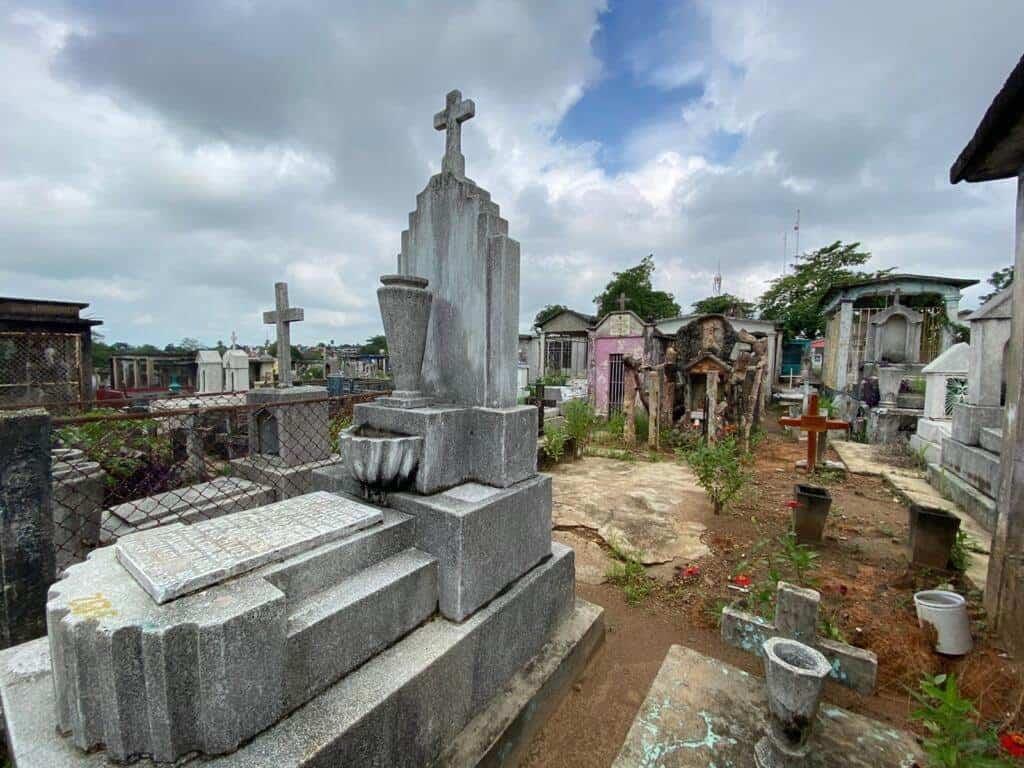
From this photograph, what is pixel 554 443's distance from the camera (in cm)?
718

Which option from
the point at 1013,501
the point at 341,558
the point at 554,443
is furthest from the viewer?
the point at 554,443

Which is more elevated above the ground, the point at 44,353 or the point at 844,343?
the point at 844,343

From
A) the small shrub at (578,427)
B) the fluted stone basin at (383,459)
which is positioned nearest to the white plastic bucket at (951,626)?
the fluted stone basin at (383,459)

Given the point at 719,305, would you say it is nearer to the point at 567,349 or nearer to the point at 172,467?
the point at 567,349

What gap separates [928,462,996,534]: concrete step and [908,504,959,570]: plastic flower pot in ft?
2.83

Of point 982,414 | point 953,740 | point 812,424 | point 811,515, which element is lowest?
point 811,515

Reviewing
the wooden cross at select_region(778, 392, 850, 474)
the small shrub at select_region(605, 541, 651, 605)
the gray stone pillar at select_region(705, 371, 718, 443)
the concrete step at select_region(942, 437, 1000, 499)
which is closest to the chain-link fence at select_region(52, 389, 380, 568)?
the small shrub at select_region(605, 541, 651, 605)

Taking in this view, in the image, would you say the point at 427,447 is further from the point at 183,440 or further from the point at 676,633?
the point at 183,440

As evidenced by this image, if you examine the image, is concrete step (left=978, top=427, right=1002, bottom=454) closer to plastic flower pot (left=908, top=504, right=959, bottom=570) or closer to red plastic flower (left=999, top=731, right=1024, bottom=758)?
plastic flower pot (left=908, top=504, right=959, bottom=570)

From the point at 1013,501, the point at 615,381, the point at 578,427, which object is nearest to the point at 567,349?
the point at 615,381

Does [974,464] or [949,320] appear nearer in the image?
[974,464]

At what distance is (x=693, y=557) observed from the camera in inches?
155

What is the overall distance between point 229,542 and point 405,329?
1324 mm

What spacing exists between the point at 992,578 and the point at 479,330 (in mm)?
3814
